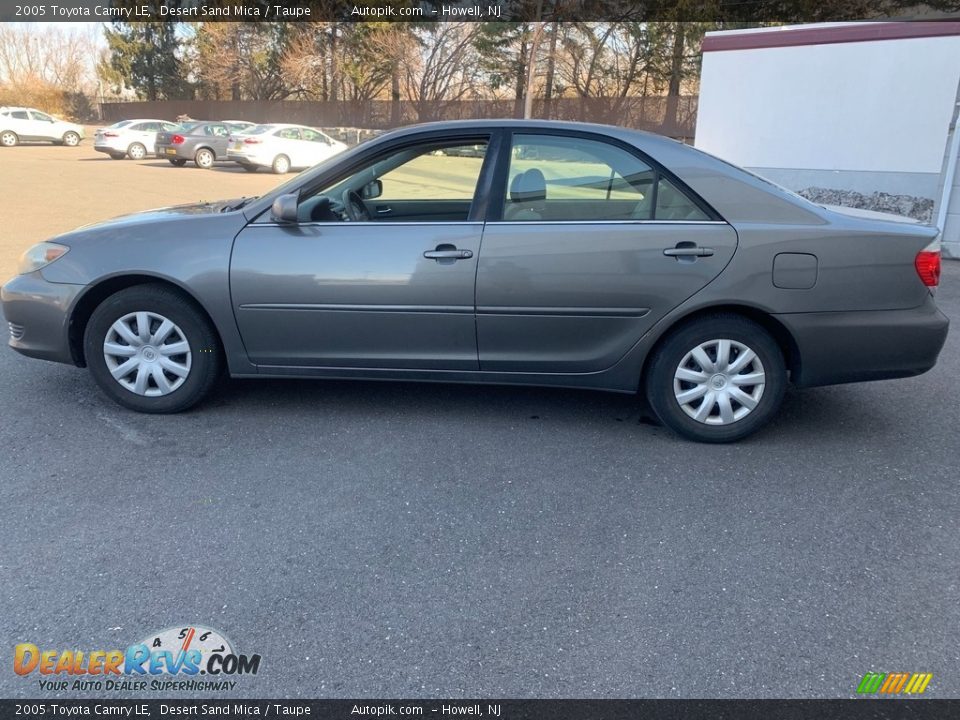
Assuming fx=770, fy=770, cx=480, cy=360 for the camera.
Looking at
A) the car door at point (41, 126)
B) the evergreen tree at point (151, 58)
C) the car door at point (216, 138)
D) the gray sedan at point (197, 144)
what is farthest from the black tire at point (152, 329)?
the evergreen tree at point (151, 58)

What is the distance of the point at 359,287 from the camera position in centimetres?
407

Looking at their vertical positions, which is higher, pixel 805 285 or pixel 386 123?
pixel 386 123

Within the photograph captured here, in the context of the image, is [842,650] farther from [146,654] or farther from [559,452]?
[146,654]

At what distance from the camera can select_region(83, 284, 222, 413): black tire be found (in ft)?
13.8

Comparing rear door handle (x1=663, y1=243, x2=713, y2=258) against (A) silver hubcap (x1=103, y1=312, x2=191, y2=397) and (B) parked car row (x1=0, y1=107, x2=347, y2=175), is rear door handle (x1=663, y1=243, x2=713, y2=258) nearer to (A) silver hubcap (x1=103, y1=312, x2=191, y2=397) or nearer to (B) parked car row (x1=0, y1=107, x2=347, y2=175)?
(A) silver hubcap (x1=103, y1=312, x2=191, y2=397)

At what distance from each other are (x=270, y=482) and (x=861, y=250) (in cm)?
315

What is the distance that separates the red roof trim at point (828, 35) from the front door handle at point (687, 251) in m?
9.37

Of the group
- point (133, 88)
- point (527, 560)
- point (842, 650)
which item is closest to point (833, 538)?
point (842, 650)

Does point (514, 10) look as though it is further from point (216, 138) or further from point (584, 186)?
point (584, 186)

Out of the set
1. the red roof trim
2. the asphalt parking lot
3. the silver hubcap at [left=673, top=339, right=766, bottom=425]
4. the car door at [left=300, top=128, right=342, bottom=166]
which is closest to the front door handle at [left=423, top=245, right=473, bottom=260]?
the asphalt parking lot

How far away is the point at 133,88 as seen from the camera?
4966cm

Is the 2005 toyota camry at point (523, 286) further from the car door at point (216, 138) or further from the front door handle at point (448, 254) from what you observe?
the car door at point (216, 138)

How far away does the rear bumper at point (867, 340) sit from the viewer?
396 cm

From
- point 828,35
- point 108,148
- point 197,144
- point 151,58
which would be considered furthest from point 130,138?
point 151,58
